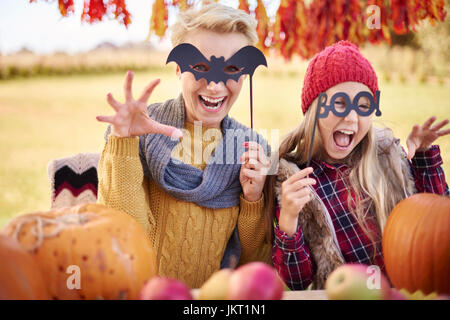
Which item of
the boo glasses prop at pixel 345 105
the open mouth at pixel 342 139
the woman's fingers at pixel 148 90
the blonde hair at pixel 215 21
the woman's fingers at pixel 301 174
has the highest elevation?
the blonde hair at pixel 215 21

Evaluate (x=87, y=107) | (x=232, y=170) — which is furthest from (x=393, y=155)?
(x=87, y=107)

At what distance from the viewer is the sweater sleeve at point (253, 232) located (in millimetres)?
1436

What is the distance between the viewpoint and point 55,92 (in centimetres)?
632

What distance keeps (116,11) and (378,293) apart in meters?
1.83

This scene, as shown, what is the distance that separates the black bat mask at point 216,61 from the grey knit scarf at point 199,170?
0.21 metres

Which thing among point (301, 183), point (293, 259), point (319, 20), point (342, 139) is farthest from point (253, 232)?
point (319, 20)

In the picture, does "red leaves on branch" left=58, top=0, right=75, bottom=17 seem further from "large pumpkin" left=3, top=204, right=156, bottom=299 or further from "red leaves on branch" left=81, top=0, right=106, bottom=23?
"large pumpkin" left=3, top=204, right=156, bottom=299

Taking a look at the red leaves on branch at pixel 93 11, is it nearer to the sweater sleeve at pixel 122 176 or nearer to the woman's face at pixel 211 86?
the woman's face at pixel 211 86

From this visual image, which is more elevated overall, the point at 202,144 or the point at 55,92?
the point at 55,92

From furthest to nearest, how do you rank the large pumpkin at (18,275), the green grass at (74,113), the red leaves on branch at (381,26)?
the green grass at (74,113) < the red leaves on branch at (381,26) < the large pumpkin at (18,275)

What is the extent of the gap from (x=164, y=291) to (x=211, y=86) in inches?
29.8

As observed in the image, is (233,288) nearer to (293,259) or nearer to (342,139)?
(293,259)

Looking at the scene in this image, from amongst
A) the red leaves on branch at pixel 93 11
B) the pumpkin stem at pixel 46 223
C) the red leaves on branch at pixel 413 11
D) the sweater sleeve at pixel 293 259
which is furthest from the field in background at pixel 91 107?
the pumpkin stem at pixel 46 223
